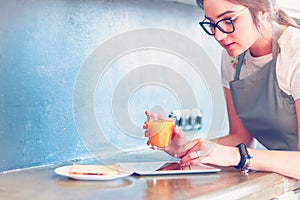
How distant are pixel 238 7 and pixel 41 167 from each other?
2.54ft

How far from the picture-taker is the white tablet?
1.34 metres

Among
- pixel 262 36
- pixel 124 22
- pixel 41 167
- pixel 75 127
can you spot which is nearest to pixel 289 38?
pixel 262 36

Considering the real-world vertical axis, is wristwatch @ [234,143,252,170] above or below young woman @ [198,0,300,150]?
below

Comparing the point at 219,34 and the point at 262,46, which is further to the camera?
the point at 262,46

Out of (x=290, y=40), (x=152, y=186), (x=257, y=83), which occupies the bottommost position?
(x=152, y=186)

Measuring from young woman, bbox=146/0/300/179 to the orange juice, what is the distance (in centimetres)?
7

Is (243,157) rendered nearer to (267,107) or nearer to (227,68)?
(267,107)

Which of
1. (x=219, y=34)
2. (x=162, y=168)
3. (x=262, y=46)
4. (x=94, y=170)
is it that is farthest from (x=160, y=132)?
(x=262, y=46)

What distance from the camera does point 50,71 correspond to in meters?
1.52

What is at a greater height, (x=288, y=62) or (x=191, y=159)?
(x=288, y=62)

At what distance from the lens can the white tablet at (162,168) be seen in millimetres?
1338

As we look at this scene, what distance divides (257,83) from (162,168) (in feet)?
1.48

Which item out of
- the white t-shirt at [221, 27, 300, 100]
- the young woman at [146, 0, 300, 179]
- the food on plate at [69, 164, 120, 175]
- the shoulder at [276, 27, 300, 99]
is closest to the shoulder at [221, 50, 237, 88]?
the young woman at [146, 0, 300, 179]

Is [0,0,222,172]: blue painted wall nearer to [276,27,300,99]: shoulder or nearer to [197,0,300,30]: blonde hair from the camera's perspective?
[197,0,300,30]: blonde hair
